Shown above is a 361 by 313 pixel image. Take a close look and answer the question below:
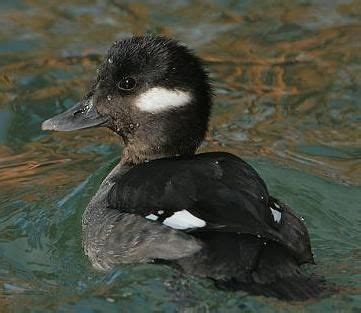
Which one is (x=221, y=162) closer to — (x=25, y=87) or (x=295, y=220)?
(x=295, y=220)

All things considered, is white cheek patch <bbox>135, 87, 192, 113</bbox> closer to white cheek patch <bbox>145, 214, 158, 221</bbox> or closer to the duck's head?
the duck's head

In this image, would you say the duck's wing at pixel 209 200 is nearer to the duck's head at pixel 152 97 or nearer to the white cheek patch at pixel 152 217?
the white cheek patch at pixel 152 217

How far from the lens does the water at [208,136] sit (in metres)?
6.27

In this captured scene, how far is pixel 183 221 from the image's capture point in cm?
609

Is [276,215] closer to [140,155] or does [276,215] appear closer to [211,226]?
[211,226]

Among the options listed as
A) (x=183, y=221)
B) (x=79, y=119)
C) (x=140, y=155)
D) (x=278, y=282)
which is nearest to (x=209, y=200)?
(x=183, y=221)

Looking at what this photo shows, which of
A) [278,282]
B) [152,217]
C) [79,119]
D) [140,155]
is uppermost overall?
[79,119]

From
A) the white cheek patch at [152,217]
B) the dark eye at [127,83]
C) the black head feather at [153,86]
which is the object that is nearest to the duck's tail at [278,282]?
the white cheek patch at [152,217]

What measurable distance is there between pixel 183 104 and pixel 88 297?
1.68m

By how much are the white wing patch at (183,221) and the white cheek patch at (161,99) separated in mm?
1168

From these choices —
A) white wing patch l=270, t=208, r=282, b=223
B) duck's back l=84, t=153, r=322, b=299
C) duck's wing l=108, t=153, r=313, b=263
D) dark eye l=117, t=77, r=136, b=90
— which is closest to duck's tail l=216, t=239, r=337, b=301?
duck's back l=84, t=153, r=322, b=299

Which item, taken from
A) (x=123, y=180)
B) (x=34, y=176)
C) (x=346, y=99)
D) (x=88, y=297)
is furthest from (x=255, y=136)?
(x=88, y=297)

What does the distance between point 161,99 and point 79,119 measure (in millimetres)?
791

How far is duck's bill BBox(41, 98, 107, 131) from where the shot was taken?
7.46 meters
